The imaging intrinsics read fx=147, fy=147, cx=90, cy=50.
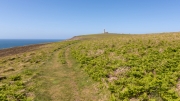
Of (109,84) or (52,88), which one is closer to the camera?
(109,84)

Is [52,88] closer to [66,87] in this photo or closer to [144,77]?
[66,87]

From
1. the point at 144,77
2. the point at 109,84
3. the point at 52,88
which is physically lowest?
the point at 52,88

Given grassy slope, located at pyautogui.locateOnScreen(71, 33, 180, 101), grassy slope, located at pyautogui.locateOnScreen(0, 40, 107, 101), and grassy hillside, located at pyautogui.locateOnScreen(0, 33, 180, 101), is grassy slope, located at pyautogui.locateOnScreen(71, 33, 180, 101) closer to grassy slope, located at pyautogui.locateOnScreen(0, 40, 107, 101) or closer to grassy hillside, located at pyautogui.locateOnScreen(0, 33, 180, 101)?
grassy hillside, located at pyautogui.locateOnScreen(0, 33, 180, 101)

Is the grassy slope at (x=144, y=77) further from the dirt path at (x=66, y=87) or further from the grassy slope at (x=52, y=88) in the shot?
the grassy slope at (x=52, y=88)

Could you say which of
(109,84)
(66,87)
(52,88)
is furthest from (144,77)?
(52,88)

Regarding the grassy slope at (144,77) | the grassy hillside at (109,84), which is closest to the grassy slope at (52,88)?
the grassy hillside at (109,84)

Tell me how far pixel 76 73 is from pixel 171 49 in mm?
14341

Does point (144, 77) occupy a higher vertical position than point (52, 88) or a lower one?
higher

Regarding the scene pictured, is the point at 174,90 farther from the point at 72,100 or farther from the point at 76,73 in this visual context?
the point at 76,73

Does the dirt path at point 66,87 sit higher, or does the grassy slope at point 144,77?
the grassy slope at point 144,77

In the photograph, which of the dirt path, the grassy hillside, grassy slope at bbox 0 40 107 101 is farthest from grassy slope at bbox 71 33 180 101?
grassy slope at bbox 0 40 107 101

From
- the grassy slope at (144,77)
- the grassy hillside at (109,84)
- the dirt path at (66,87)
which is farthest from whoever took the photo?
the dirt path at (66,87)

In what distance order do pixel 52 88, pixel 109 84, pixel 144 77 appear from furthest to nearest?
pixel 52 88 < pixel 144 77 < pixel 109 84

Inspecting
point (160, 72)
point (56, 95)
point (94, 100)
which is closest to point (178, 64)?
point (160, 72)
